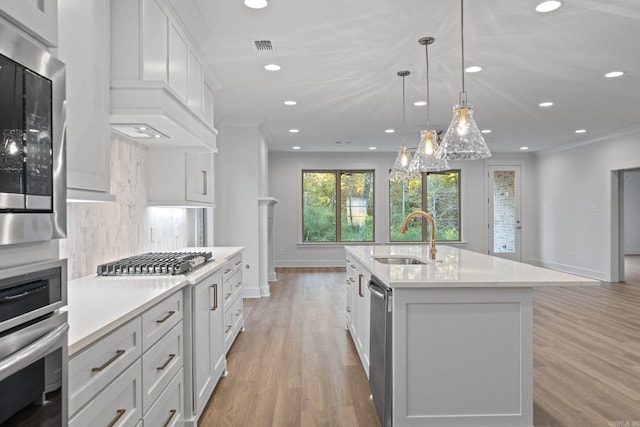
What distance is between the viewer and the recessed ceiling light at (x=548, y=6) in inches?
104

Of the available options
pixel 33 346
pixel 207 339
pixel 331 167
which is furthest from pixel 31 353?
pixel 331 167

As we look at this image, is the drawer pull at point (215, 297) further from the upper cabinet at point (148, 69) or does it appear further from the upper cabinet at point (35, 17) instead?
the upper cabinet at point (35, 17)

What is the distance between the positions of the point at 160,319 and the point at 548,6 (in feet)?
9.70

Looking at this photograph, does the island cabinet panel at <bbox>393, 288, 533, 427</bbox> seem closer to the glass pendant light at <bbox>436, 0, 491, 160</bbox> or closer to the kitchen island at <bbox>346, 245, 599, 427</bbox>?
the kitchen island at <bbox>346, 245, 599, 427</bbox>

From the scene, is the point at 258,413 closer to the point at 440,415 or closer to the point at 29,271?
the point at 440,415

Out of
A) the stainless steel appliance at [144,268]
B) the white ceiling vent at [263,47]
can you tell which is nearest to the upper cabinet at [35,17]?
the stainless steel appliance at [144,268]

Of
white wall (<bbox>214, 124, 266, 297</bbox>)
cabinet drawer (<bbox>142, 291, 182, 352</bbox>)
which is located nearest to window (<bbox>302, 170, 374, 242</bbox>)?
white wall (<bbox>214, 124, 266, 297</bbox>)

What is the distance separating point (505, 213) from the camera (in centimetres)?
981

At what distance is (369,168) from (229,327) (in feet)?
21.8

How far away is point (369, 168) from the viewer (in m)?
9.55

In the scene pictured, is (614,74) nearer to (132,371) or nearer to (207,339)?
(207,339)

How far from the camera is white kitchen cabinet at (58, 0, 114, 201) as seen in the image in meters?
1.57

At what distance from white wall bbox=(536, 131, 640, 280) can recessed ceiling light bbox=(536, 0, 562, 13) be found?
534 cm

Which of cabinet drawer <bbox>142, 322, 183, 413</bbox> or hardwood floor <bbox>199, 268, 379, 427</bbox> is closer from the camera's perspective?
cabinet drawer <bbox>142, 322, 183, 413</bbox>
